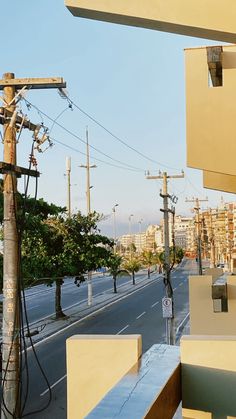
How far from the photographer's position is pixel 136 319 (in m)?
32.2

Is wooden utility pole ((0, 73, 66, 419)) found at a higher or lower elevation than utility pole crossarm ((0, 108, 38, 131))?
lower

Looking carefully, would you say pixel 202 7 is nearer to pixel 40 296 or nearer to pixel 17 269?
pixel 17 269

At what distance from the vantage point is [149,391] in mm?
3514

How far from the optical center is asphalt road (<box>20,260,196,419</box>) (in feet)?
A: 52.5

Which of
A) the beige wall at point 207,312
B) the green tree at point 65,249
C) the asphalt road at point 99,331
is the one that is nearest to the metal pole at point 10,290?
the asphalt road at point 99,331

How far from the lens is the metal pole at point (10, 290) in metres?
7.22

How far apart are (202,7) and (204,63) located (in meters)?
5.84

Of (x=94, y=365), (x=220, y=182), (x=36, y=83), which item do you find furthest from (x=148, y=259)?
(x=94, y=365)

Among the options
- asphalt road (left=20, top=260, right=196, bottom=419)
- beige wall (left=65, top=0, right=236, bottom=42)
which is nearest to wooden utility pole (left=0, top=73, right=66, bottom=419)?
beige wall (left=65, top=0, right=236, bottom=42)

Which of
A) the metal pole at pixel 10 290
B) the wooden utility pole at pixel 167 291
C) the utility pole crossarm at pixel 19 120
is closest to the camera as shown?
the metal pole at pixel 10 290

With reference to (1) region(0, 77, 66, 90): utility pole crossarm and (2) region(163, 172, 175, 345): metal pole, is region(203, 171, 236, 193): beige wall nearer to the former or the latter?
(1) region(0, 77, 66, 90): utility pole crossarm

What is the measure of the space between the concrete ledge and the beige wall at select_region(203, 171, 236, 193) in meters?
7.39

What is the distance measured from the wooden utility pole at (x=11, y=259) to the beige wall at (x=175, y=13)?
3557mm

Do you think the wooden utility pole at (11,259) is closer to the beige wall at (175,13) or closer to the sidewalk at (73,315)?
the beige wall at (175,13)
